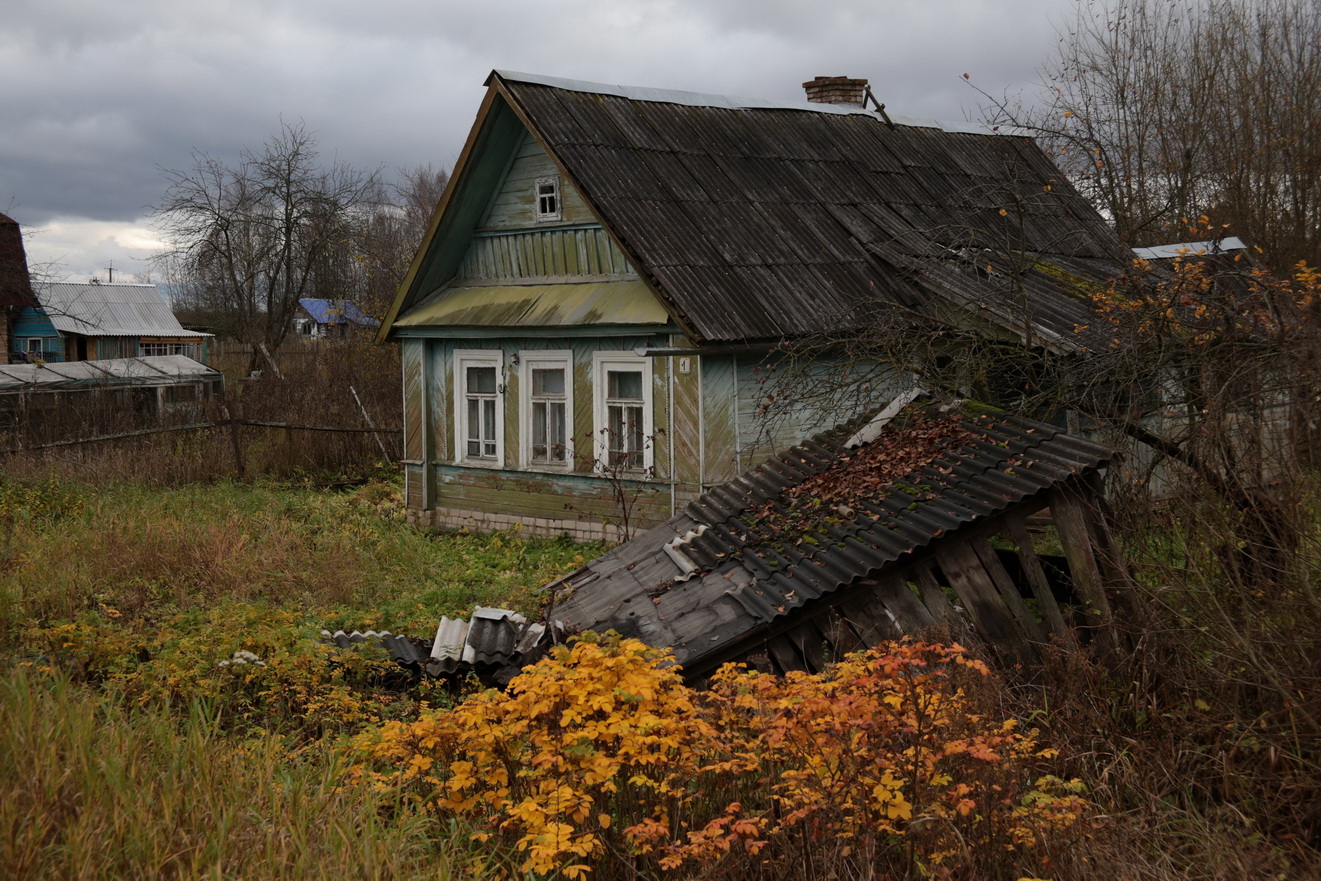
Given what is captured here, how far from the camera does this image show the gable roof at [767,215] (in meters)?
11.4

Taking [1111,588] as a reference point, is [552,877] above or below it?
below

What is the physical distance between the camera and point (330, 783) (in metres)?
4.25

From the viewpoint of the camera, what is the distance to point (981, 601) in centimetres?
639

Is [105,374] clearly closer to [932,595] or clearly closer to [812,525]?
[812,525]

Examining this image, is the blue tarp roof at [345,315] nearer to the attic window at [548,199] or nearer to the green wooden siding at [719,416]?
the attic window at [548,199]

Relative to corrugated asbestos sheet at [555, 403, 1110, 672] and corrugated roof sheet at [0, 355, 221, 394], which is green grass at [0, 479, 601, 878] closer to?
corrugated asbestos sheet at [555, 403, 1110, 672]

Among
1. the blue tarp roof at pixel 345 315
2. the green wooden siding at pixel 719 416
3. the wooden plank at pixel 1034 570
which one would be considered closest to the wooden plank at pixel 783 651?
the wooden plank at pixel 1034 570

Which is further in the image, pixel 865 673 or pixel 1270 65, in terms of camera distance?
pixel 1270 65

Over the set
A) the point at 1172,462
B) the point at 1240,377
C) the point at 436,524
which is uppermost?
the point at 1240,377

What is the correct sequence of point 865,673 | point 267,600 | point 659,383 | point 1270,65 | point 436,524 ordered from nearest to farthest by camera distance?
1. point 865,673
2. point 267,600
3. point 659,383
4. point 436,524
5. point 1270,65

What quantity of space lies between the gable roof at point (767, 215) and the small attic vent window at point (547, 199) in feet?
2.46

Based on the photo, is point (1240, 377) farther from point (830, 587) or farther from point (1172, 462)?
point (830, 587)

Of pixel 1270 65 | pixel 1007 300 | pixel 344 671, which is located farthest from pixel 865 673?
pixel 1270 65

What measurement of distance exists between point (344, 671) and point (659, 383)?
579cm
